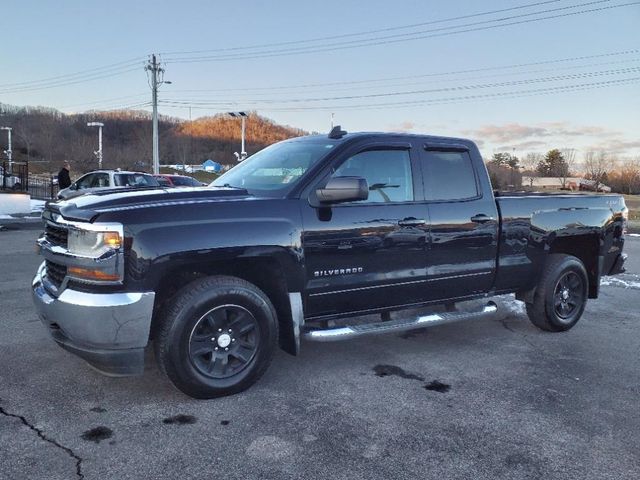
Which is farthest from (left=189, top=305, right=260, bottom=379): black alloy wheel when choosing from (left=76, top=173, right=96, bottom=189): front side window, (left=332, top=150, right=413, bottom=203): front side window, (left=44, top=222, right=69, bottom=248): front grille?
(left=76, top=173, right=96, bottom=189): front side window

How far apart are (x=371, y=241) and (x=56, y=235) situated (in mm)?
2291

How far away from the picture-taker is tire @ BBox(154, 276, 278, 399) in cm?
367

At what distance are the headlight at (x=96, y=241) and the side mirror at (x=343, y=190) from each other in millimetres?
1436

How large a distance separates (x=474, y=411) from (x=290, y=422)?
125 centimetres

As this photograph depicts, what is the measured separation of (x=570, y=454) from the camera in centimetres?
321

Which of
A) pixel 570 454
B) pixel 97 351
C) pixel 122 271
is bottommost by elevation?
pixel 570 454

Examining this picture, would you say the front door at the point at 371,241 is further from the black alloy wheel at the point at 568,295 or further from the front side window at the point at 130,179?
the front side window at the point at 130,179

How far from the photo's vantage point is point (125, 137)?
133 meters

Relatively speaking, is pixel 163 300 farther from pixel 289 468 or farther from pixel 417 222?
pixel 417 222

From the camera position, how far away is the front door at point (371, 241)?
13.7ft

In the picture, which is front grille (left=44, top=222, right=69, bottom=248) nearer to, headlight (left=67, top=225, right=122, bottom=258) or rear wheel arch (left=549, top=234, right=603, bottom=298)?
headlight (left=67, top=225, right=122, bottom=258)

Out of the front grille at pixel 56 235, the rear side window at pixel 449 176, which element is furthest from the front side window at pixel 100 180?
the rear side window at pixel 449 176

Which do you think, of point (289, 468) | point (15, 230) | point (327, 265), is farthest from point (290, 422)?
point (15, 230)

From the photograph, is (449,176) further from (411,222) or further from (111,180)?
(111,180)
